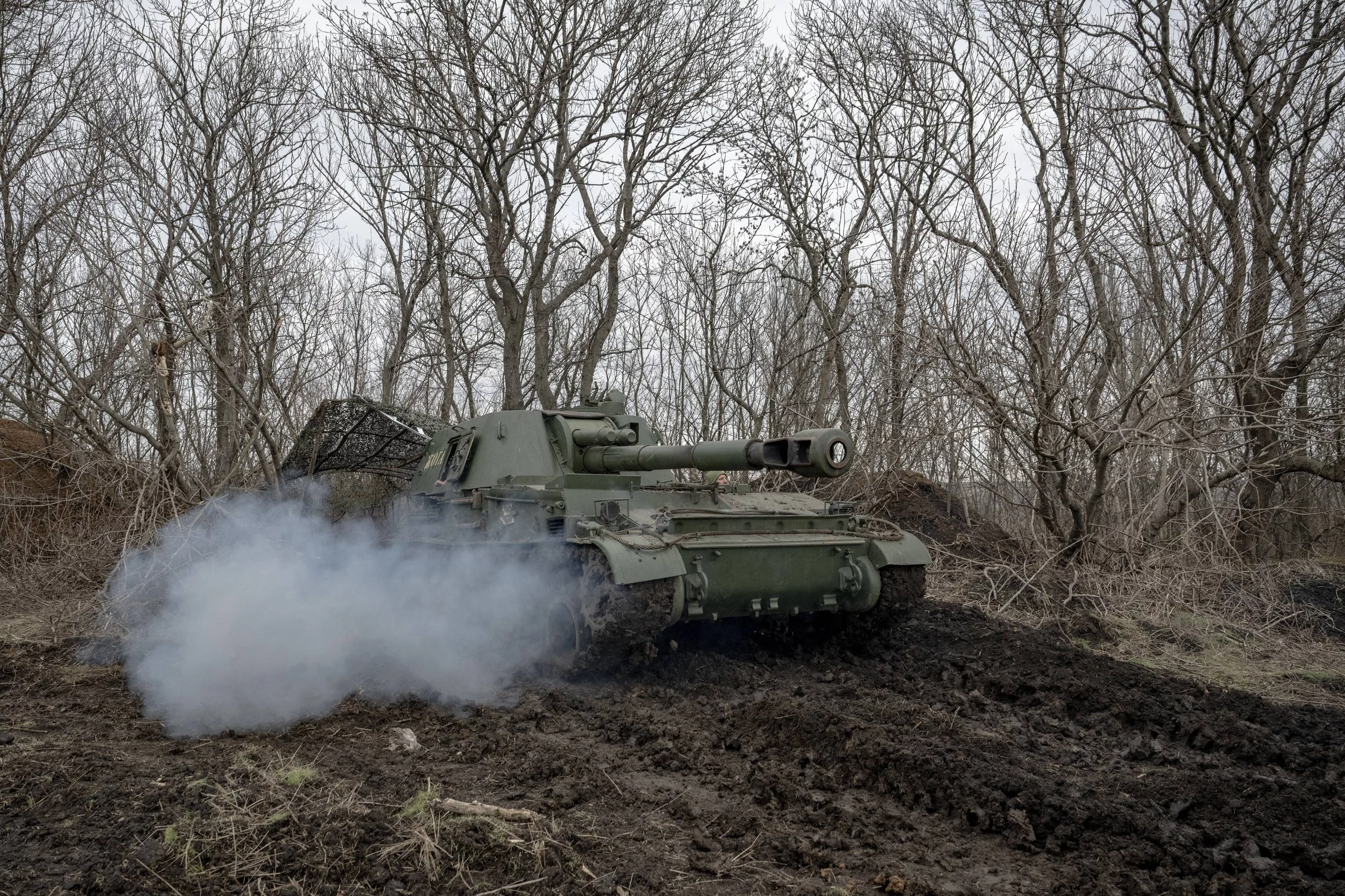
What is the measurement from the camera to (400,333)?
18000mm

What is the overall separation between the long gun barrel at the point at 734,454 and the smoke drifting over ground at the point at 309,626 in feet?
3.95

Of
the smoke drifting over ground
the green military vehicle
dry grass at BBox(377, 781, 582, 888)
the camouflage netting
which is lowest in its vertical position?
dry grass at BBox(377, 781, 582, 888)

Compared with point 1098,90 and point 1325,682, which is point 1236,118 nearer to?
point 1098,90

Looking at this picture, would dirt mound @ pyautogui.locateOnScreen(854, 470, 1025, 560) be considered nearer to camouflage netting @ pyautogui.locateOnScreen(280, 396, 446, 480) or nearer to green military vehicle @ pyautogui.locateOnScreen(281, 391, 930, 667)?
green military vehicle @ pyautogui.locateOnScreen(281, 391, 930, 667)

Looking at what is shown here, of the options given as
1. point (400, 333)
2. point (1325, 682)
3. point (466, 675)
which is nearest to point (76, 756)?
point (466, 675)

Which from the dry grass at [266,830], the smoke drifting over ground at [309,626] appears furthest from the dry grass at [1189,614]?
the dry grass at [266,830]

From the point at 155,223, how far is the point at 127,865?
451 inches

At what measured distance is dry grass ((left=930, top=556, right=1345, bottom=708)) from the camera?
7.84 m

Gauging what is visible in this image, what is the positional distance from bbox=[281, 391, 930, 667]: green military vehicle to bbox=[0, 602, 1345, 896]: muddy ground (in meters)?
0.63

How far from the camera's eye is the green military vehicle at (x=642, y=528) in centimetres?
664

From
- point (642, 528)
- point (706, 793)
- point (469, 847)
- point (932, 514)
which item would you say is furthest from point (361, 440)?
point (469, 847)

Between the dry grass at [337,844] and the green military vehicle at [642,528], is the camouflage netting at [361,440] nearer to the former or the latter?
the green military vehicle at [642,528]

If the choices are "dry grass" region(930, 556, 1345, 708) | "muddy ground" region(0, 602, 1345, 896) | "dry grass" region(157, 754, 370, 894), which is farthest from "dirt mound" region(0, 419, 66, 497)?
"dry grass" region(930, 556, 1345, 708)

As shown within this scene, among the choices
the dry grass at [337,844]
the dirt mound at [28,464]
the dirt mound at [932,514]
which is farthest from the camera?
the dirt mound at [932,514]
